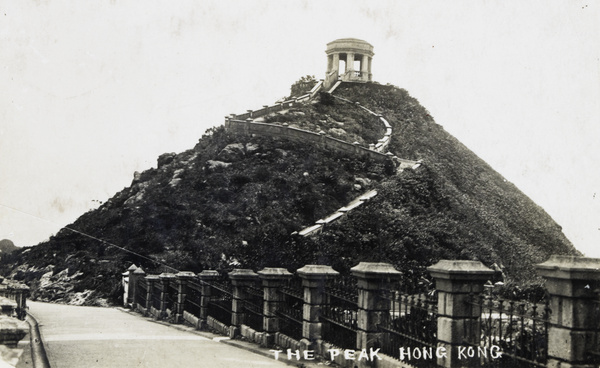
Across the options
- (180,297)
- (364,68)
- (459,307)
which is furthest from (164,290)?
(364,68)

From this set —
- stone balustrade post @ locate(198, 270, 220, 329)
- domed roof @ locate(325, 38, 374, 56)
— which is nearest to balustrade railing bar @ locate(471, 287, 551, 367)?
stone balustrade post @ locate(198, 270, 220, 329)

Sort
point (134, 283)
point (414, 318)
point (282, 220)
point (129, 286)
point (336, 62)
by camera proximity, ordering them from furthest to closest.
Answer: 1. point (336, 62)
2. point (282, 220)
3. point (129, 286)
4. point (134, 283)
5. point (414, 318)

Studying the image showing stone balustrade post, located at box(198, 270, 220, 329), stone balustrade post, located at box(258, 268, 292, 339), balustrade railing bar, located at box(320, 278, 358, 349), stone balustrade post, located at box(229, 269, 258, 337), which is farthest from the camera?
stone balustrade post, located at box(198, 270, 220, 329)

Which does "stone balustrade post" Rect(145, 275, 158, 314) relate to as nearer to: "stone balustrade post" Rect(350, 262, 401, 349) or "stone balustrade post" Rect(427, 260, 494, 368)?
"stone balustrade post" Rect(350, 262, 401, 349)


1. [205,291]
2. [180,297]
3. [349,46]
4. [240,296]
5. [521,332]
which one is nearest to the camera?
[521,332]

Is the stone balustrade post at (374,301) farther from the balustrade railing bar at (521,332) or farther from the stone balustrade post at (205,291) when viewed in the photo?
the stone balustrade post at (205,291)

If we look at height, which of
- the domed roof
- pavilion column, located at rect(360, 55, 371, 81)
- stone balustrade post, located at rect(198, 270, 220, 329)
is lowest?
stone balustrade post, located at rect(198, 270, 220, 329)

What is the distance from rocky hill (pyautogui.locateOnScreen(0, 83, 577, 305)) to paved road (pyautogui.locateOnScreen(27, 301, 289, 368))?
1883 cm

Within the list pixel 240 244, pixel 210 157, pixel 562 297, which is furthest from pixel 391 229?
pixel 562 297

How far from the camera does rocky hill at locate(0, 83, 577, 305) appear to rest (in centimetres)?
3666

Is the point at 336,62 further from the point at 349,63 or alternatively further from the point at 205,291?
the point at 205,291

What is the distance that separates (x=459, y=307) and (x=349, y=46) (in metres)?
62.1

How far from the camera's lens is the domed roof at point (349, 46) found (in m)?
67.7

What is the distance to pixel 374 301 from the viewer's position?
32.3ft
